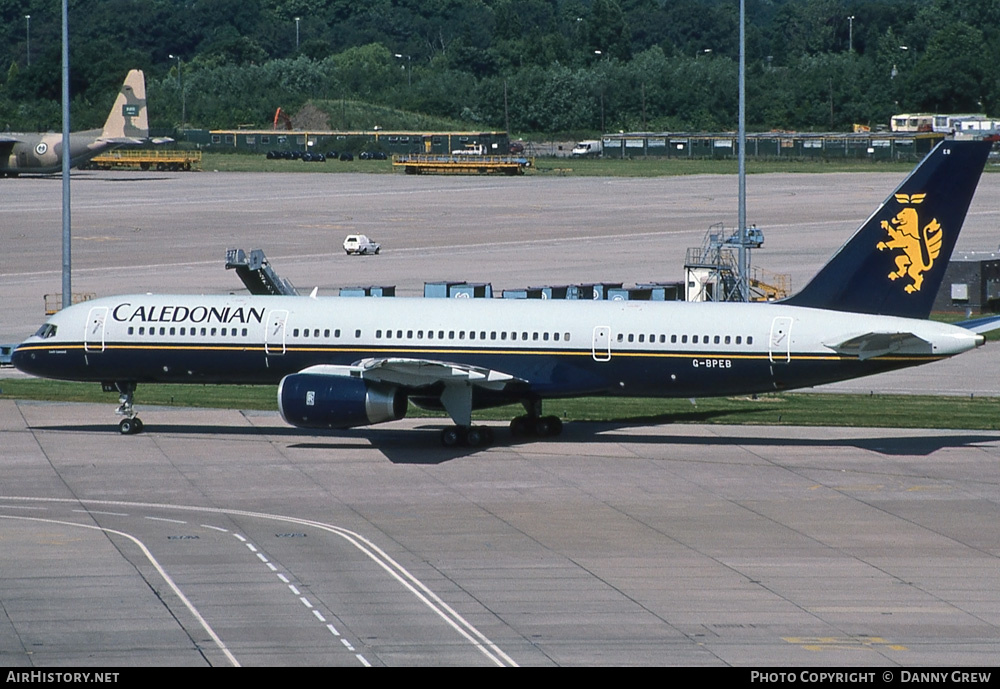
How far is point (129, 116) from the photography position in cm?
14738

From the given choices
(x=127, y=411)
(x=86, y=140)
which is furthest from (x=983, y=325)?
(x=86, y=140)

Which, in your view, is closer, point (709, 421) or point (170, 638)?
point (170, 638)

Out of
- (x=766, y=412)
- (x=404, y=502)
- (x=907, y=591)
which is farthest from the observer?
(x=766, y=412)

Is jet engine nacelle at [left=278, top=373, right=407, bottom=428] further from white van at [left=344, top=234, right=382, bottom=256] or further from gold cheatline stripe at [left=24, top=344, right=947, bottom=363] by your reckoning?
white van at [left=344, top=234, right=382, bottom=256]

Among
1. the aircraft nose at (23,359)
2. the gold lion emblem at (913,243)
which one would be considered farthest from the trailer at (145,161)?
the gold lion emblem at (913,243)

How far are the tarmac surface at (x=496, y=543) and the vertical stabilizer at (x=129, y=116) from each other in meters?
101

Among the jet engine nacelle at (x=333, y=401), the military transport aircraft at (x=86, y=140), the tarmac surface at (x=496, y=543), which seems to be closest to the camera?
the tarmac surface at (x=496, y=543)

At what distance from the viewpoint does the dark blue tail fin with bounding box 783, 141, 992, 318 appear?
1575 inches

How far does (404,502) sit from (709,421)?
14389 millimetres

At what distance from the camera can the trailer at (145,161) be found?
17688 centimetres

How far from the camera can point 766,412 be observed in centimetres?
4859

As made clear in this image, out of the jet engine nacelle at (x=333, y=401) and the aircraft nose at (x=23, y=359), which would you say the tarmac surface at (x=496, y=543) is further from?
the aircraft nose at (x=23, y=359)
